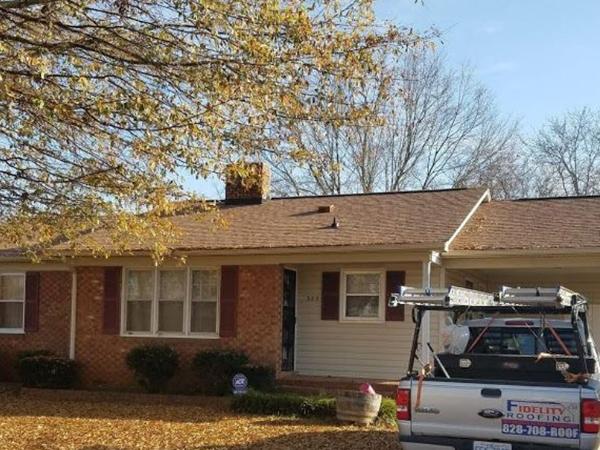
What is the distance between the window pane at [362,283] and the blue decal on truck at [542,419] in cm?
841

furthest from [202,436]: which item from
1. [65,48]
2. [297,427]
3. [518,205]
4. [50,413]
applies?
[518,205]

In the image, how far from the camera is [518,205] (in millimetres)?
17578

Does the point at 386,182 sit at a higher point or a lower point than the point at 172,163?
higher

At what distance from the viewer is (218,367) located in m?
14.6

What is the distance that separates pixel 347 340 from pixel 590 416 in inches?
353

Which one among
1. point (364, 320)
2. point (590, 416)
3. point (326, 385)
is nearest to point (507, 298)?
point (590, 416)

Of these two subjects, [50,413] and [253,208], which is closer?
[50,413]

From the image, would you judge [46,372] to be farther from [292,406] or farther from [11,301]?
[292,406]

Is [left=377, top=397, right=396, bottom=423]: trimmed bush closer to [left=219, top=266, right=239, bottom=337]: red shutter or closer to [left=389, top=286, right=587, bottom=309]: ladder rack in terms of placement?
[left=219, top=266, right=239, bottom=337]: red shutter

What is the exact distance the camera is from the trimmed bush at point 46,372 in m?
15.7

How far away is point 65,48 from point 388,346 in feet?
29.4

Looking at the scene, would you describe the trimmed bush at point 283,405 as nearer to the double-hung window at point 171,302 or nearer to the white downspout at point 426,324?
the white downspout at point 426,324

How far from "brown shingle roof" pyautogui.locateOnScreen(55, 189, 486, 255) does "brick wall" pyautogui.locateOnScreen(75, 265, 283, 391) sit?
2.73ft

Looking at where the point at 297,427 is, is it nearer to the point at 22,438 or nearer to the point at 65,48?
the point at 22,438
